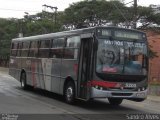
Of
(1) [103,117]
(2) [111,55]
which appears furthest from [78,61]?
(1) [103,117]

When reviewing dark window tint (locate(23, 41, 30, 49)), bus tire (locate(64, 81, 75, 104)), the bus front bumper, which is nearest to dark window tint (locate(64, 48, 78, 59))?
bus tire (locate(64, 81, 75, 104))

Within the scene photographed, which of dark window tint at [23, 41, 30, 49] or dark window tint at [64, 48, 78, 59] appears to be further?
dark window tint at [23, 41, 30, 49]

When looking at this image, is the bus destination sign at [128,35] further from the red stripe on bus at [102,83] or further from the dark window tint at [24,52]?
the dark window tint at [24,52]

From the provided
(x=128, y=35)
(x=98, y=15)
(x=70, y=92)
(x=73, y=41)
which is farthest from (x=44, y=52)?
(x=98, y=15)

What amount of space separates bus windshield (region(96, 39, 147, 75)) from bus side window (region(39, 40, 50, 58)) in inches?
211

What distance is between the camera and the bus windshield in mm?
15992

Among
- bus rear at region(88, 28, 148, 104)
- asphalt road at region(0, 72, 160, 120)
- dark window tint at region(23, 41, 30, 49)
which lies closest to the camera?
asphalt road at region(0, 72, 160, 120)

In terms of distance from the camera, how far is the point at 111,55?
16.1 m

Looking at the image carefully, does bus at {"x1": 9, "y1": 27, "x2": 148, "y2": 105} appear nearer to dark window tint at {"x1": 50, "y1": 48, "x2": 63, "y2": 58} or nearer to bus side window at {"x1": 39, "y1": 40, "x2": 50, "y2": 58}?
dark window tint at {"x1": 50, "y1": 48, "x2": 63, "y2": 58}

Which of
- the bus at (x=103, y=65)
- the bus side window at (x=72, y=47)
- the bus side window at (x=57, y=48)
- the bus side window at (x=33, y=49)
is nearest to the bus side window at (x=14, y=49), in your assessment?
the bus side window at (x=33, y=49)

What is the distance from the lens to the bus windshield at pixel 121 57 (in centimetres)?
1599

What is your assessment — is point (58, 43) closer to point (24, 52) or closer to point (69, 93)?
point (69, 93)

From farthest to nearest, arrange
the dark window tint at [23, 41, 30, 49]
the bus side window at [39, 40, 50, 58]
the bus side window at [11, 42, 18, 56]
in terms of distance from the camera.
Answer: the bus side window at [11, 42, 18, 56] → the dark window tint at [23, 41, 30, 49] → the bus side window at [39, 40, 50, 58]

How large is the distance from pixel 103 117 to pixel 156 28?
35.5 m
